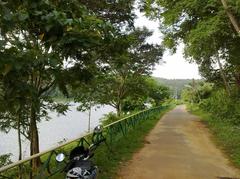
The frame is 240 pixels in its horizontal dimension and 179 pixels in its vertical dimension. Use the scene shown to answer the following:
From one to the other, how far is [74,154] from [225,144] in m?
9.42

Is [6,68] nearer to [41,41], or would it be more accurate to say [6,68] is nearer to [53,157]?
[41,41]

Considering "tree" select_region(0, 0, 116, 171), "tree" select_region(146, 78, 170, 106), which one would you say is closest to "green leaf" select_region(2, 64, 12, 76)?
"tree" select_region(0, 0, 116, 171)

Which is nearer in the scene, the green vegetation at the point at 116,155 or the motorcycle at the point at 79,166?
the motorcycle at the point at 79,166

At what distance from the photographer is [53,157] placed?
28.8ft

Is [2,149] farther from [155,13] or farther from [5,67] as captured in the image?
[5,67]

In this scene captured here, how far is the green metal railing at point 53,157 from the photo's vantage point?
5.95 metres

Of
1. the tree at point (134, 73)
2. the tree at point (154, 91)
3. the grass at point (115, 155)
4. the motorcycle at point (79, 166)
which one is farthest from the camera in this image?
the tree at point (154, 91)

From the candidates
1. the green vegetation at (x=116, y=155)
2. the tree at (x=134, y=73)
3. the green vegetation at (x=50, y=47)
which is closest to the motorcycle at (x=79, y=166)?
the green vegetation at (x=50, y=47)

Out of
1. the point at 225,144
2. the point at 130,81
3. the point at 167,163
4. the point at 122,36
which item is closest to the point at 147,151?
the point at 167,163


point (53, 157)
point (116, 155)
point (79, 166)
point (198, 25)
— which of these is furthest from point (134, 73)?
point (79, 166)

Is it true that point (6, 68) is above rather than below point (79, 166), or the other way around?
above

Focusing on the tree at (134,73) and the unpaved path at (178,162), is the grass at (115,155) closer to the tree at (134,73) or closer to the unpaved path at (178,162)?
the unpaved path at (178,162)

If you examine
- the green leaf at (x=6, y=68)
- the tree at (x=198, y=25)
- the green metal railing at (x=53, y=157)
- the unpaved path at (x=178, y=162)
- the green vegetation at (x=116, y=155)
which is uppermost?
the tree at (x=198, y=25)

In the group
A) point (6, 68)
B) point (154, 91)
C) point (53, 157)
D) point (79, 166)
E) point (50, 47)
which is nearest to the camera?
point (6, 68)
